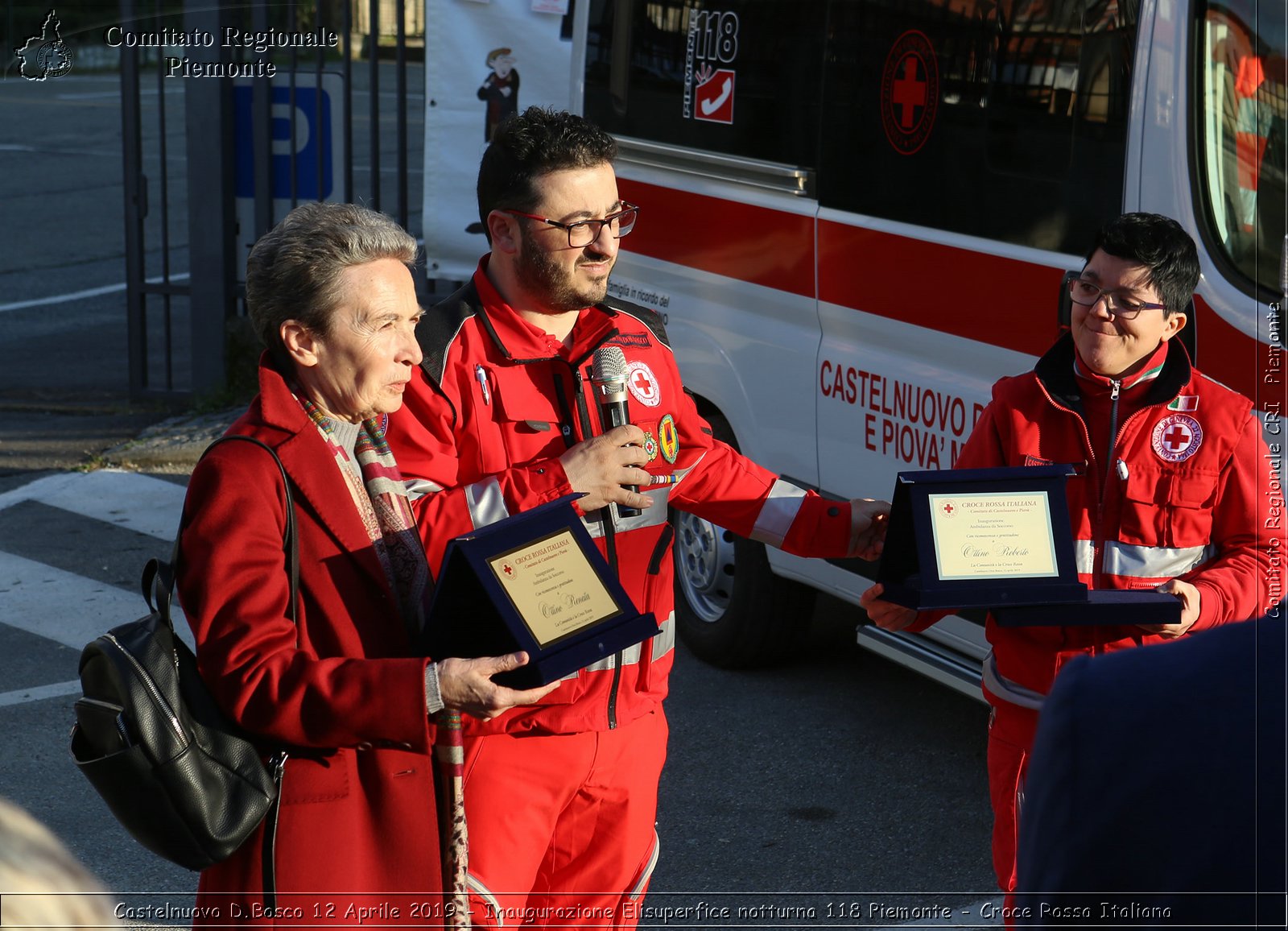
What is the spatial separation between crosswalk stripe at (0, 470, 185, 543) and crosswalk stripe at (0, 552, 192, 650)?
677 mm

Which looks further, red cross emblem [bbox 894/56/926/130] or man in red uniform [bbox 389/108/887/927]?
red cross emblem [bbox 894/56/926/130]

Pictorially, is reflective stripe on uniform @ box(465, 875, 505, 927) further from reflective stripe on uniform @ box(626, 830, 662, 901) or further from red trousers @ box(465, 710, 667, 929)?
reflective stripe on uniform @ box(626, 830, 662, 901)

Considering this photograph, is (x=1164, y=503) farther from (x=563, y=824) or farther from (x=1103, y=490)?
(x=563, y=824)

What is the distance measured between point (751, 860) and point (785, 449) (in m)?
1.47

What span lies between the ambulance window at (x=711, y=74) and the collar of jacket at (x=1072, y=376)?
2.01 meters

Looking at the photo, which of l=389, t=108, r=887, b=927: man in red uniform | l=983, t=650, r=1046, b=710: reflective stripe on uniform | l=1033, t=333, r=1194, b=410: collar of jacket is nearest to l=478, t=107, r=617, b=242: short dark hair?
l=389, t=108, r=887, b=927: man in red uniform

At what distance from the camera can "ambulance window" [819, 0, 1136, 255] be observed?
13.4 ft

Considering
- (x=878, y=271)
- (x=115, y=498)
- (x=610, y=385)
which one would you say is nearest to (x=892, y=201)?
(x=878, y=271)

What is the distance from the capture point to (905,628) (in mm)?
3148

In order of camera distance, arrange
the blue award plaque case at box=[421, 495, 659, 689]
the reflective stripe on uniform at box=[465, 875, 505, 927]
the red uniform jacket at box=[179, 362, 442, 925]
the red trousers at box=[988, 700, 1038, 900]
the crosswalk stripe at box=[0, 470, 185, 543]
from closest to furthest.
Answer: the red uniform jacket at box=[179, 362, 442, 925], the blue award plaque case at box=[421, 495, 659, 689], the reflective stripe on uniform at box=[465, 875, 505, 927], the red trousers at box=[988, 700, 1038, 900], the crosswalk stripe at box=[0, 470, 185, 543]

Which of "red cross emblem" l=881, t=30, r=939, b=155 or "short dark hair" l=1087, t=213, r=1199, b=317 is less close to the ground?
"red cross emblem" l=881, t=30, r=939, b=155

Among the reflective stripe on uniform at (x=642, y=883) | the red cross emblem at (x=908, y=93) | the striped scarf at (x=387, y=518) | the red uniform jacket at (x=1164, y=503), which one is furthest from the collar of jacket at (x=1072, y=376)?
the red cross emblem at (x=908, y=93)

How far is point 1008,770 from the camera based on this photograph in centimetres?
317

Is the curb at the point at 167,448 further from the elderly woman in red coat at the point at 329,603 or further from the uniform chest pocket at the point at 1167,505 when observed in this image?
the uniform chest pocket at the point at 1167,505
